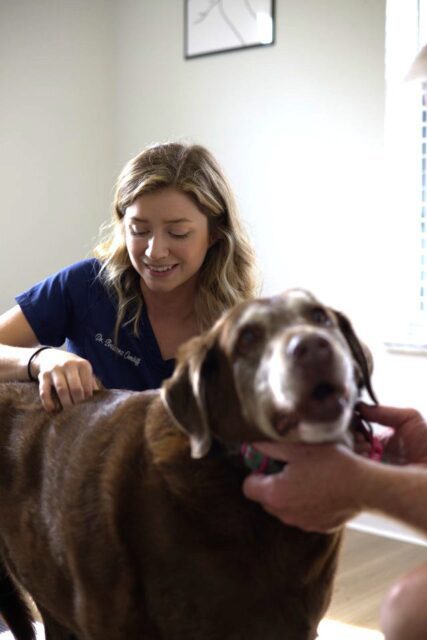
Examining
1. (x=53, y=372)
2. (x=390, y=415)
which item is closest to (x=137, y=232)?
(x=53, y=372)

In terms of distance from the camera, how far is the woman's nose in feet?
6.72

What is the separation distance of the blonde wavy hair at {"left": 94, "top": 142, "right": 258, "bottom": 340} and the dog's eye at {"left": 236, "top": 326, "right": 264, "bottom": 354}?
0.98 m

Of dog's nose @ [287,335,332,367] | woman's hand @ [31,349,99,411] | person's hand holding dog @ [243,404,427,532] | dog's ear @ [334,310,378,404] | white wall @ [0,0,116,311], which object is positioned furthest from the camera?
white wall @ [0,0,116,311]

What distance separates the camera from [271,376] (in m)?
1.12

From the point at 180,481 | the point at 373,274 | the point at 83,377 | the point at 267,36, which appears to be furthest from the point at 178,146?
the point at 267,36

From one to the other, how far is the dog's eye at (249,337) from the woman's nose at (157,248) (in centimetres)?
88

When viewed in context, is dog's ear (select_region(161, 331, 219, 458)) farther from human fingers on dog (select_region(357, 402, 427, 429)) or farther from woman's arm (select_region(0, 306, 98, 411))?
woman's arm (select_region(0, 306, 98, 411))

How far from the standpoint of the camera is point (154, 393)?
1.46 m

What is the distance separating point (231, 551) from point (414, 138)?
2678mm

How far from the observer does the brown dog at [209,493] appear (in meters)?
1.13

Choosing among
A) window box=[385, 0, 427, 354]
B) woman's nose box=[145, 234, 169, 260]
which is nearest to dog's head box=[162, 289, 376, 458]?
woman's nose box=[145, 234, 169, 260]

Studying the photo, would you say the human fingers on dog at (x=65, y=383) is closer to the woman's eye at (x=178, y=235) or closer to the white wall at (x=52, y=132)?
the woman's eye at (x=178, y=235)

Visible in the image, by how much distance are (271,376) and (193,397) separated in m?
0.15

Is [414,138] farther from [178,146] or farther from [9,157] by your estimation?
[9,157]
